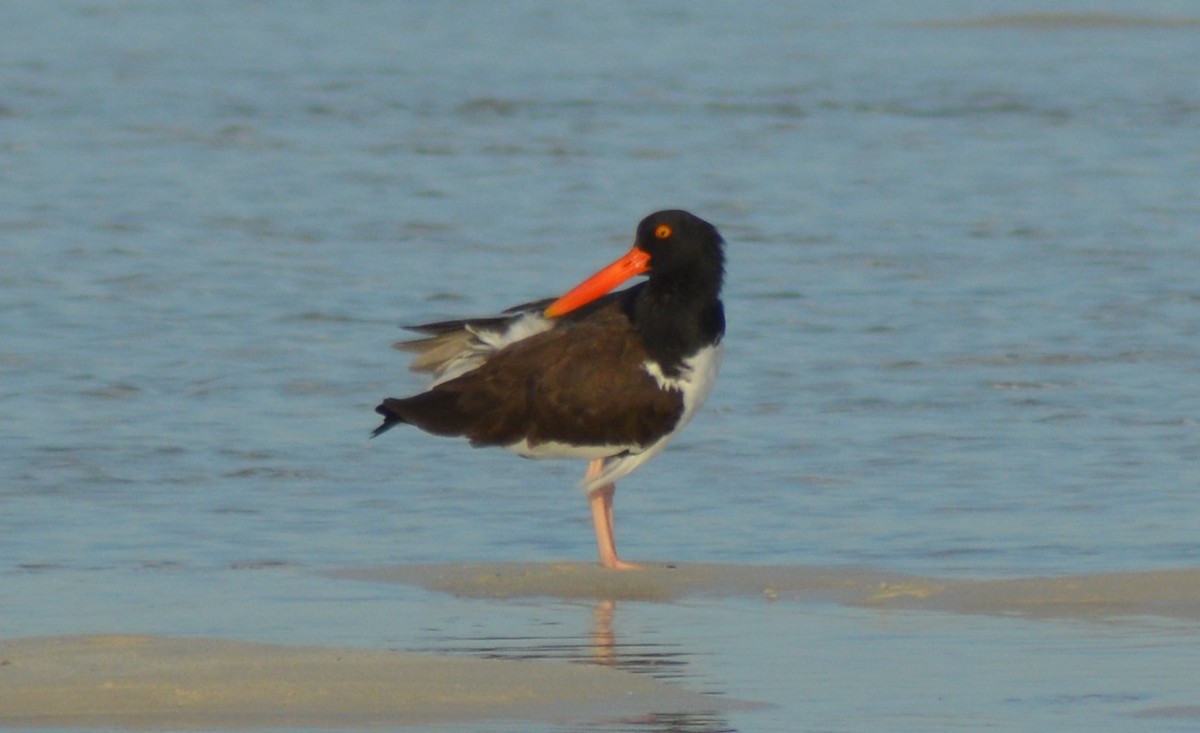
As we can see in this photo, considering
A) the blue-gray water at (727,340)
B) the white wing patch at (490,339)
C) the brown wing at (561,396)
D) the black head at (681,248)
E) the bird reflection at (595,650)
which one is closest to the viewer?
the bird reflection at (595,650)

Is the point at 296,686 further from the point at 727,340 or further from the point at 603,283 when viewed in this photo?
the point at 727,340

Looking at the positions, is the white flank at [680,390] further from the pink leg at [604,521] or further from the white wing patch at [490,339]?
the white wing patch at [490,339]

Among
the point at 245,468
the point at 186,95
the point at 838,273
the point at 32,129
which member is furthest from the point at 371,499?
the point at 186,95

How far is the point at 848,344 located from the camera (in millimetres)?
10930

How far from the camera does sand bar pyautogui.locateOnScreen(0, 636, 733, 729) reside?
505 cm

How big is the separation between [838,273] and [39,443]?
5.57 meters

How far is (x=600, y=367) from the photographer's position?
729 centimetres

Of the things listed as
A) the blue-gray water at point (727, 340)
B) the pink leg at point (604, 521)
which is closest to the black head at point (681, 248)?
the pink leg at point (604, 521)

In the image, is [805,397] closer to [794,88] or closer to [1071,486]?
[1071,486]

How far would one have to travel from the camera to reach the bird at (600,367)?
7.23 m

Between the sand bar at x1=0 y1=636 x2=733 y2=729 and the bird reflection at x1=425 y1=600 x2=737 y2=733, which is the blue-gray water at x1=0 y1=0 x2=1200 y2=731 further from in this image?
the sand bar at x1=0 y1=636 x2=733 y2=729

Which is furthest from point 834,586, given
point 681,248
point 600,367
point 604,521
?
point 681,248

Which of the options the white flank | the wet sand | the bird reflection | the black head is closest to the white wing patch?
the black head

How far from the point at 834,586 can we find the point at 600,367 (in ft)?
3.78
